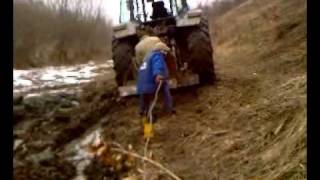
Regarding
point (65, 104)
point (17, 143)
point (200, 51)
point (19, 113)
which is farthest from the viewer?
point (65, 104)

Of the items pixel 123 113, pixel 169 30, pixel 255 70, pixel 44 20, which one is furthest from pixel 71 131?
pixel 44 20

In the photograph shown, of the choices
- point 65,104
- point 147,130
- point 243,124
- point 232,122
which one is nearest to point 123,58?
point 147,130

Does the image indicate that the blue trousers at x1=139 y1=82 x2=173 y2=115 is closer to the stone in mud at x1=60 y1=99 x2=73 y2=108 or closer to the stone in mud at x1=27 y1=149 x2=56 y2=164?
the stone in mud at x1=27 y1=149 x2=56 y2=164

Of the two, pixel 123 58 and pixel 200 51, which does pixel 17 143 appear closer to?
pixel 123 58

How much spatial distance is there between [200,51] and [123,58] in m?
1.21

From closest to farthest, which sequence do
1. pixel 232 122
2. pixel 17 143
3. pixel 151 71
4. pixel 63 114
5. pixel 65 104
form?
1. pixel 232 122
2. pixel 151 71
3. pixel 17 143
4. pixel 63 114
5. pixel 65 104

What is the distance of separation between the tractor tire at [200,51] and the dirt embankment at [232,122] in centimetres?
34

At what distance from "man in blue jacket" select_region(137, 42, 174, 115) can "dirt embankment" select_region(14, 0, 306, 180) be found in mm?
445

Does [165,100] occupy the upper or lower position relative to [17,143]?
upper

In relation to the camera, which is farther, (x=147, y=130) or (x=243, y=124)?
(x=147, y=130)

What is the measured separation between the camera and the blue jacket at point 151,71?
8180 mm

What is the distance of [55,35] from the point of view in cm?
2780

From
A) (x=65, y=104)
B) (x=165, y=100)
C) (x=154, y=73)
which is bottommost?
(x=65, y=104)

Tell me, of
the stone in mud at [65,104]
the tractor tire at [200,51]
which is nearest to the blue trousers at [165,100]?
the tractor tire at [200,51]
